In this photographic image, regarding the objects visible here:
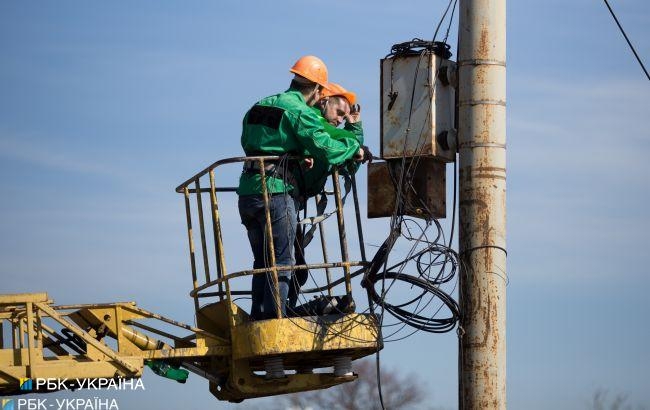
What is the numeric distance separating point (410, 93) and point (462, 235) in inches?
55.1

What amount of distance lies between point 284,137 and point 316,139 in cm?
34

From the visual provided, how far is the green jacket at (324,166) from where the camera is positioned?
1186 centimetres

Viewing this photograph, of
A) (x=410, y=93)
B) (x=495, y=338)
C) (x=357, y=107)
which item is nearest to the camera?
(x=495, y=338)

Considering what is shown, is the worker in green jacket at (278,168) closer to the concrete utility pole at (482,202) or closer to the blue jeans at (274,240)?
the blue jeans at (274,240)

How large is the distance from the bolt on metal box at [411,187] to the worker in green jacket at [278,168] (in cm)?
30

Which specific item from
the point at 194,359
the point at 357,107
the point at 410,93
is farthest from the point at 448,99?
the point at 194,359

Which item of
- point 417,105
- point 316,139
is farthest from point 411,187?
point 316,139

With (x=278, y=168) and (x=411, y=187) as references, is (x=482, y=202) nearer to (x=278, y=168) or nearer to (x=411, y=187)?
(x=411, y=187)

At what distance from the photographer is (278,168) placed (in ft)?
38.0

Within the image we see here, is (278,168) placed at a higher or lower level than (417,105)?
lower

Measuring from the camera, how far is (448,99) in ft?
38.1

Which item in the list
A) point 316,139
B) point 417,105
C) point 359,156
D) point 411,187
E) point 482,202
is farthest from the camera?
point 359,156

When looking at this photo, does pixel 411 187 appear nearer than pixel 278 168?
No

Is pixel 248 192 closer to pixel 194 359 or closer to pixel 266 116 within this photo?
pixel 266 116
